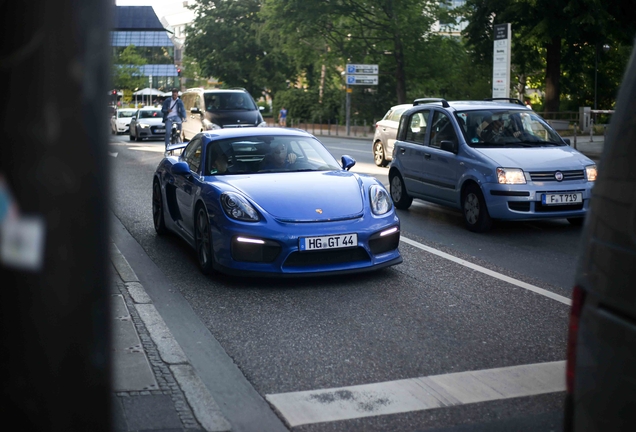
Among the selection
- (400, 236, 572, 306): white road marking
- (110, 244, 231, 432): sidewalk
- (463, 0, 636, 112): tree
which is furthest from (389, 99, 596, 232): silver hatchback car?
(463, 0, 636, 112): tree

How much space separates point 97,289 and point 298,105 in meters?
62.0

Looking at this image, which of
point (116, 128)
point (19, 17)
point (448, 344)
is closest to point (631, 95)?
point (19, 17)

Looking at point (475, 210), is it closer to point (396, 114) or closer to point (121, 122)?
point (396, 114)

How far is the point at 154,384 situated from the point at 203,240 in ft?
10.9

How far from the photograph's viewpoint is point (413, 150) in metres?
12.3

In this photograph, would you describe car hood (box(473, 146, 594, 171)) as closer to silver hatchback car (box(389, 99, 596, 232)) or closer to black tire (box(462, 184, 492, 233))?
silver hatchback car (box(389, 99, 596, 232))

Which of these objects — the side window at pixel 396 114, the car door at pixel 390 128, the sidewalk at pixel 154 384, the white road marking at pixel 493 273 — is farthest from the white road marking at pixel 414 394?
→ the side window at pixel 396 114

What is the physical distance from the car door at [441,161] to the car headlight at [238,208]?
4.27 metres

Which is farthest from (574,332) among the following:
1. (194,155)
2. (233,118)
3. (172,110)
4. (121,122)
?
(121,122)

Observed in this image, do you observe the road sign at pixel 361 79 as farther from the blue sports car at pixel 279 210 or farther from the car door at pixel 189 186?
the blue sports car at pixel 279 210

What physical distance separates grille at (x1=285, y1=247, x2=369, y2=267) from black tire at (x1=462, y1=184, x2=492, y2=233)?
3316 millimetres

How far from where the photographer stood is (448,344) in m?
5.64

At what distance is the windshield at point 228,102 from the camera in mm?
27141

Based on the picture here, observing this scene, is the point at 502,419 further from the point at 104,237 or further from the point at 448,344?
the point at 104,237
